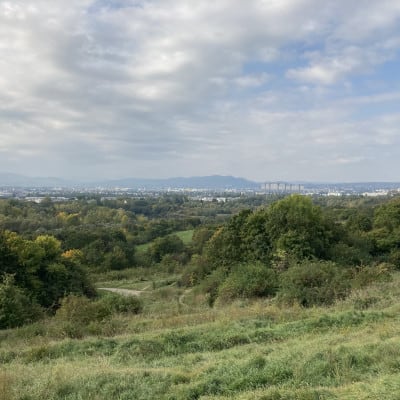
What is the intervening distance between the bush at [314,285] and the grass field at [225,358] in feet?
7.04

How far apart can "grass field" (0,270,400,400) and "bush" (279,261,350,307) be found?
2.15 meters

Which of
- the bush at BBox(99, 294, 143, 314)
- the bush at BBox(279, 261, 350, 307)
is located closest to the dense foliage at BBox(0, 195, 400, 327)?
the bush at BBox(279, 261, 350, 307)

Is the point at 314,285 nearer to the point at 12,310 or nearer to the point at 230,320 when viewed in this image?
the point at 230,320

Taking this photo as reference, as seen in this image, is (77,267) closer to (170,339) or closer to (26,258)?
(26,258)

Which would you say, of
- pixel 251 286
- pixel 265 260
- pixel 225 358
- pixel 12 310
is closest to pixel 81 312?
pixel 12 310

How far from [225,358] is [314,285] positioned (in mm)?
10372

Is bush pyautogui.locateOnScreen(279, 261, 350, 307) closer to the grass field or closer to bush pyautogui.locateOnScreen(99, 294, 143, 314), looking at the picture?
the grass field

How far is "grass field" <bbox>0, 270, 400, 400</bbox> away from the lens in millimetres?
6070

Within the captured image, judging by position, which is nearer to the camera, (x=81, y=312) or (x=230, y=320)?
(x=230, y=320)

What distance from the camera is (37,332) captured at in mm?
13148

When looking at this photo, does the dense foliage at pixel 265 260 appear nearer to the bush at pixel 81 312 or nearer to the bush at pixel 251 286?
the bush at pixel 251 286

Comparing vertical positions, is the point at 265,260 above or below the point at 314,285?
below

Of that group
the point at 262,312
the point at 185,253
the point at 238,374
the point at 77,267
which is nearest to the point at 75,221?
the point at 185,253

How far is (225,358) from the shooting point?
8.14 m
